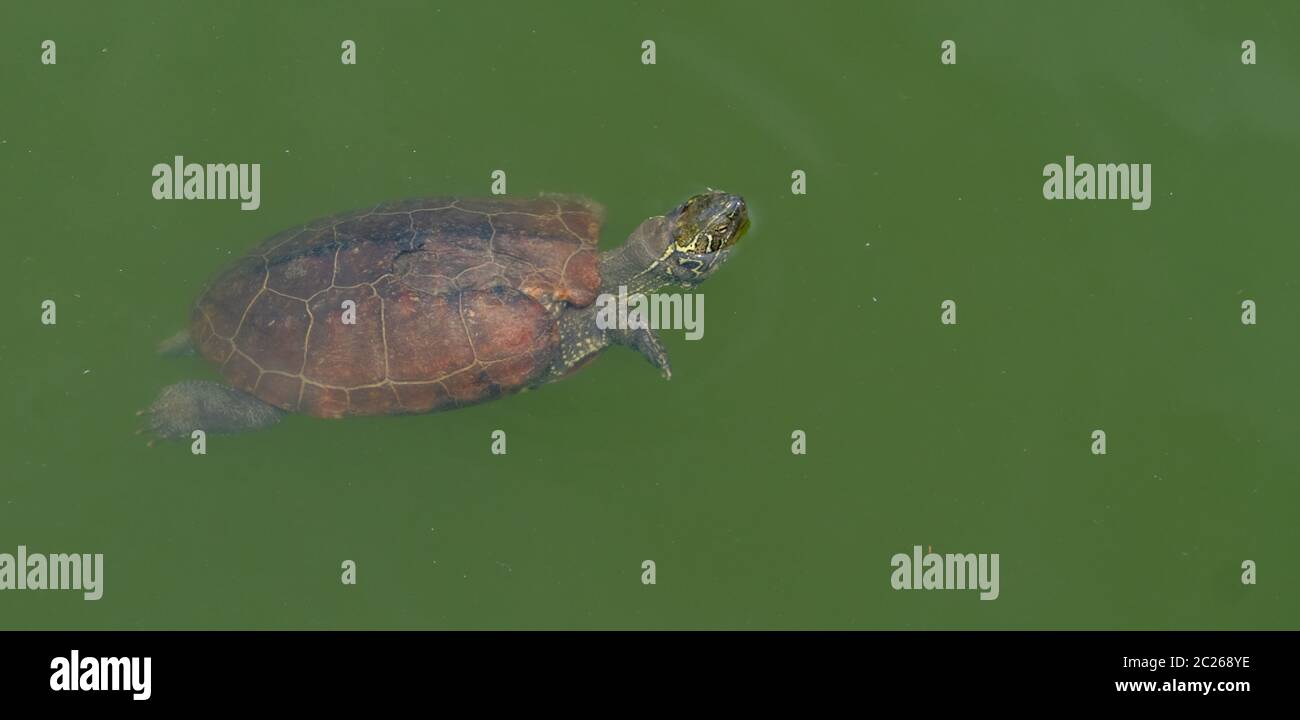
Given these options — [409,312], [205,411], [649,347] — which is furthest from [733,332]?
[205,411]

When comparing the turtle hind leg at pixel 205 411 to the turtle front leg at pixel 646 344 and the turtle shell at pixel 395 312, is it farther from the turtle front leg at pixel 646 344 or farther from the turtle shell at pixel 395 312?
the turtle front leg at pixel 646 344

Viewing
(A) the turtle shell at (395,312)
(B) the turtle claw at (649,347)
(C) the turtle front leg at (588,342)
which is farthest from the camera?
(B) the turtle claw at (649,347)

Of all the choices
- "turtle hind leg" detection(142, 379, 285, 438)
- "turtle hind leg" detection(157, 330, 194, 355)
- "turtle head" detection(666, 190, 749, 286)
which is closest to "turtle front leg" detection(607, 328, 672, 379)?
"turtle head" detection(666, 190, 749, 286)

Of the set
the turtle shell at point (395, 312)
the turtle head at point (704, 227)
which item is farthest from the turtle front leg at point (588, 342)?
the turtle head at point (704, 227)

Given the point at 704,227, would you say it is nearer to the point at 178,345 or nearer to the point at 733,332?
the point at 733,332

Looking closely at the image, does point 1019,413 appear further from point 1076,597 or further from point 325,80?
point 325,80

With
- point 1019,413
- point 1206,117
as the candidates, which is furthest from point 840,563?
point 1206,117
